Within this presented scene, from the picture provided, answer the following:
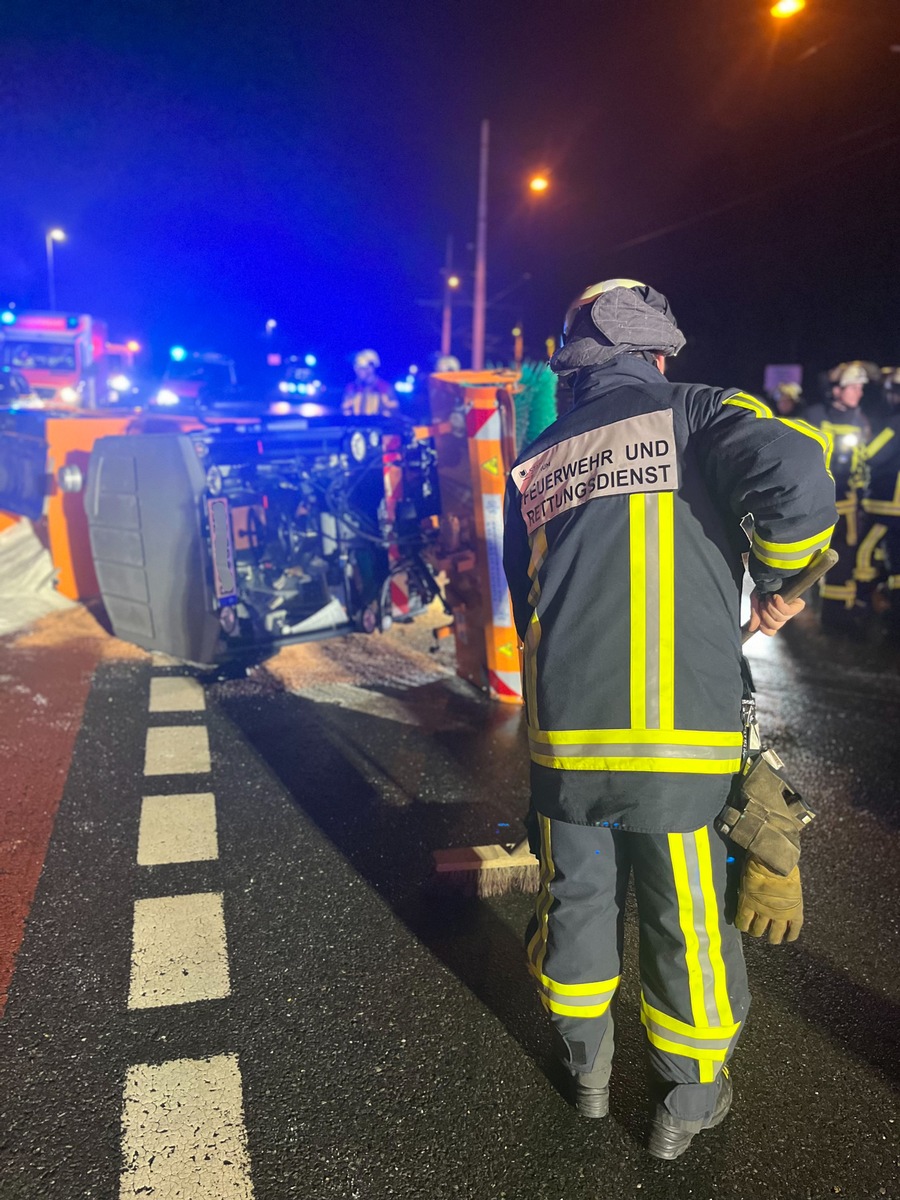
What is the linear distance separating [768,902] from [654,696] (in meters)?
0.57

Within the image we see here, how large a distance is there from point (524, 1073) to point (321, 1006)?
25.9 inches

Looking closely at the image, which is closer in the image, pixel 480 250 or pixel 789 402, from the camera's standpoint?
pixel 789 402

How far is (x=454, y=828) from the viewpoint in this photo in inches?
141

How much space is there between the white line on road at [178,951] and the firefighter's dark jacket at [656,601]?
139 cm

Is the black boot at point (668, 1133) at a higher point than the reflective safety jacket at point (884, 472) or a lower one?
lower

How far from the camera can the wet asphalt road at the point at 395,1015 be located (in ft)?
6.24

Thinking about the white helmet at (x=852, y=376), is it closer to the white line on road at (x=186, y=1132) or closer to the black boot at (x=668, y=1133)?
the black boot at (x=668, y=1133)

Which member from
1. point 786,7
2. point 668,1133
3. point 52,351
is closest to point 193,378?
point 52,351

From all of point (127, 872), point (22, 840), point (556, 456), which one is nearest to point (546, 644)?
point (556, 456)

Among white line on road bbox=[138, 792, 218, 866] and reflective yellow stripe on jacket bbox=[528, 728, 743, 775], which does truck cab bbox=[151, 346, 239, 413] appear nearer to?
white line on road bbox=[138, 792, 218, 866]

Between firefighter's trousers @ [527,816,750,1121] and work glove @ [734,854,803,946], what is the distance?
55 millimetres

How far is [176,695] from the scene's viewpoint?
522cm

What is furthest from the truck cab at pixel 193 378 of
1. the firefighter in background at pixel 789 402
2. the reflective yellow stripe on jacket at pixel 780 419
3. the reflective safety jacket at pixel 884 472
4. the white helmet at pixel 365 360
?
the reflective yellow stripe on jacket at pixel 780 419

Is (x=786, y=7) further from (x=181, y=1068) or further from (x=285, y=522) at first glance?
(x=181, y=1068)
